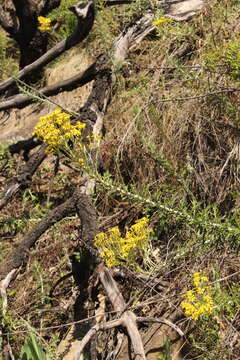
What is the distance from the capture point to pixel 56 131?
204 cm

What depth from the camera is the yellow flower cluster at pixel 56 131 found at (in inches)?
80.3

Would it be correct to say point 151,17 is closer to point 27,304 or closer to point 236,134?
point 236,134

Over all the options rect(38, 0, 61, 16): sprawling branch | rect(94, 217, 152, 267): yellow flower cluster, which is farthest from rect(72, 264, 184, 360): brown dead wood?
rect(38, 0, 61, 16): sprawling branch

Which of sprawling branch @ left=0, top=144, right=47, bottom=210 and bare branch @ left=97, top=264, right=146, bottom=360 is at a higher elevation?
sprawling branch @ left=0, top=144, right=47, bottom=210

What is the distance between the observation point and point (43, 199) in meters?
3.74

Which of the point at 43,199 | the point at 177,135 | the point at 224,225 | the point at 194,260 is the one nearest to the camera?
the point at 224,225

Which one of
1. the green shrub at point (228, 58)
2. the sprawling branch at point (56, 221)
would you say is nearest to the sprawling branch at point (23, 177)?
the sprawling branch at point (56, 221)

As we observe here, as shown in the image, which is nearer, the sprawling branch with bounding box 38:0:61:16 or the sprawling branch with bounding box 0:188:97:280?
the sprawling branch with bounding box 0:188:97:280

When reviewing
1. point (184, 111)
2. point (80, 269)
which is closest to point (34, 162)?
point (80, 269)

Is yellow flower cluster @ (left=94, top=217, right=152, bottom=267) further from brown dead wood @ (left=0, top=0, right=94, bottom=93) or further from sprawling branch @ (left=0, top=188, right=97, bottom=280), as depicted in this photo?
brown dead wood @ (left=0, top=0, right=94, bottom=93)

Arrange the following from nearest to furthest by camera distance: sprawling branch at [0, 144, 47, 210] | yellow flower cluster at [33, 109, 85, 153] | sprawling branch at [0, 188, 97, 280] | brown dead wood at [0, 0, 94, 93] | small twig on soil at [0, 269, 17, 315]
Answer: yellow flower cluster at [33, 109, 85, 153] < small twig on soil at [0, 269, 17, 315] < sprawling branch at [0, 188, 97, 280] < sprawling branch at [0, 144, 47, 210] < brown dead wood at [0, 0, 94, 93]

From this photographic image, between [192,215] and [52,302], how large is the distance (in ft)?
3.94

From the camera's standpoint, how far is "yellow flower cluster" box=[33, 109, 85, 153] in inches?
80.3

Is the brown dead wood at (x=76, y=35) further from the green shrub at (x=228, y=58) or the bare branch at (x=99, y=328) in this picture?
the bare branch at (x=99, y=328)
